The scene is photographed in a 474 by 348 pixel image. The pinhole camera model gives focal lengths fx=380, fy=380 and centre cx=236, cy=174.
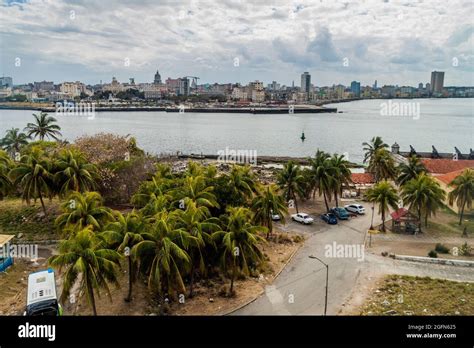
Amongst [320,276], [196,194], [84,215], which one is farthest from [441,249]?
[84,215]

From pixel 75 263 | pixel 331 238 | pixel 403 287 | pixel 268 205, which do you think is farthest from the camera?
pixel 331 238

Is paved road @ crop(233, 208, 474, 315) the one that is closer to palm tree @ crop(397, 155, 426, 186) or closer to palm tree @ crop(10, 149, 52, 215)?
palm tree @ crop(397, 155, 426, 186)

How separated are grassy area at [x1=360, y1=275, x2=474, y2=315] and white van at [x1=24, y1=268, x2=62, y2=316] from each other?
822 centimetres

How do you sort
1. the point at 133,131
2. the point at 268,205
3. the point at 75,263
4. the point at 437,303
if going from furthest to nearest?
the point at 133,131 → the point at 268,205 → the point at 437,303 → the point at 75,263

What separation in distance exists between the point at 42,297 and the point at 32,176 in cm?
844

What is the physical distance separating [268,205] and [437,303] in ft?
23.9

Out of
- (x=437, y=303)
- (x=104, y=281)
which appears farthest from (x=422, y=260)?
(x=104, y=281)

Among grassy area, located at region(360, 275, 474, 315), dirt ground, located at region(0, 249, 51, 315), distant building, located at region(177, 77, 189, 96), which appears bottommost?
dirt ground, located at region(0, 249, 51, 315)

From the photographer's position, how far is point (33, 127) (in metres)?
31.3

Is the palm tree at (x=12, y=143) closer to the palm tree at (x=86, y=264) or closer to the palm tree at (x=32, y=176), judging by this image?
the palm tree at (x=32, y=176)

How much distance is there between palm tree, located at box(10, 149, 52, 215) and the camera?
16797 mm

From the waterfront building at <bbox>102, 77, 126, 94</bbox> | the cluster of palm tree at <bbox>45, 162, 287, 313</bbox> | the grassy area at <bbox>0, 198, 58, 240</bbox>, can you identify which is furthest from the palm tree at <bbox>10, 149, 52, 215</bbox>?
the waterfront building at <bbox>102, 77, 126, 94</bbox>

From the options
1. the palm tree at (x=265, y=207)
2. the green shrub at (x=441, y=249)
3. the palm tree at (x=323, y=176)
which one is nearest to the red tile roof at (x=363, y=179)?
the palm tree at (x=323, y=176)

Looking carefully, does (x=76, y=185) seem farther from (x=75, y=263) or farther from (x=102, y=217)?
(x=75, y=263)
